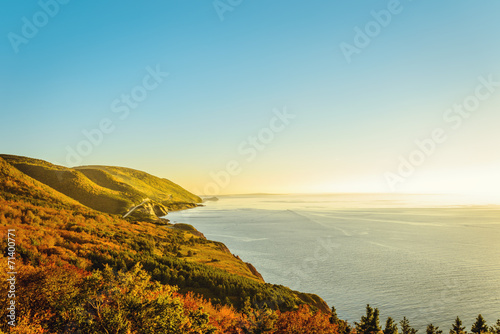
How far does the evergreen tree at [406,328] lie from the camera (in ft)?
93.7

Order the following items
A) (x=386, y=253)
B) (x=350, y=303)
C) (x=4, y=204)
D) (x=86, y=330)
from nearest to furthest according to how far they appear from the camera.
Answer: (x=86, y=330) → (x=350, y=303) → (x=4, y=204) → (x=386, y=253)

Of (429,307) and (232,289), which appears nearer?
(232,289)

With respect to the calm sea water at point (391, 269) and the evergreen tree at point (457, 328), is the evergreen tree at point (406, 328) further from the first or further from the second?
the evergreen tree at point (457, 328)

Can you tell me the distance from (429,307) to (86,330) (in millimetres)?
38224

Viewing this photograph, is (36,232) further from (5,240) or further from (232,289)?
(232,289)

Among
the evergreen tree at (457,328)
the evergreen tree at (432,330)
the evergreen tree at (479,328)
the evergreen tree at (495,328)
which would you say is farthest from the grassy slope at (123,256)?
the evergreen tree at (495,328)

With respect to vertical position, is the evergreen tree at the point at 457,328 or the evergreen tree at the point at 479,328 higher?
the evergreen tree at the point at 479,328

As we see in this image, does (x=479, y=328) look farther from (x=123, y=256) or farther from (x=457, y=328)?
(x=123, y=256)

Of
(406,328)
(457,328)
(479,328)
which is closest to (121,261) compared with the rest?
(406,328)

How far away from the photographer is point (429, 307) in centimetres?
3453

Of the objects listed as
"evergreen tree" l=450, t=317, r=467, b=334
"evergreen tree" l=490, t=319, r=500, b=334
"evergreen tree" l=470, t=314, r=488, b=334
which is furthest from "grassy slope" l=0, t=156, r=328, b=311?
A: "evergreen tree" l=490, t=319, r=500, b=334

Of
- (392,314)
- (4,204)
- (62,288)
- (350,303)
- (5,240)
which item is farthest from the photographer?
(4,204)

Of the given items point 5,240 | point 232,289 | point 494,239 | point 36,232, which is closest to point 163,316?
Result: point 232,289

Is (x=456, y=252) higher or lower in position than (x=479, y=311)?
higher
